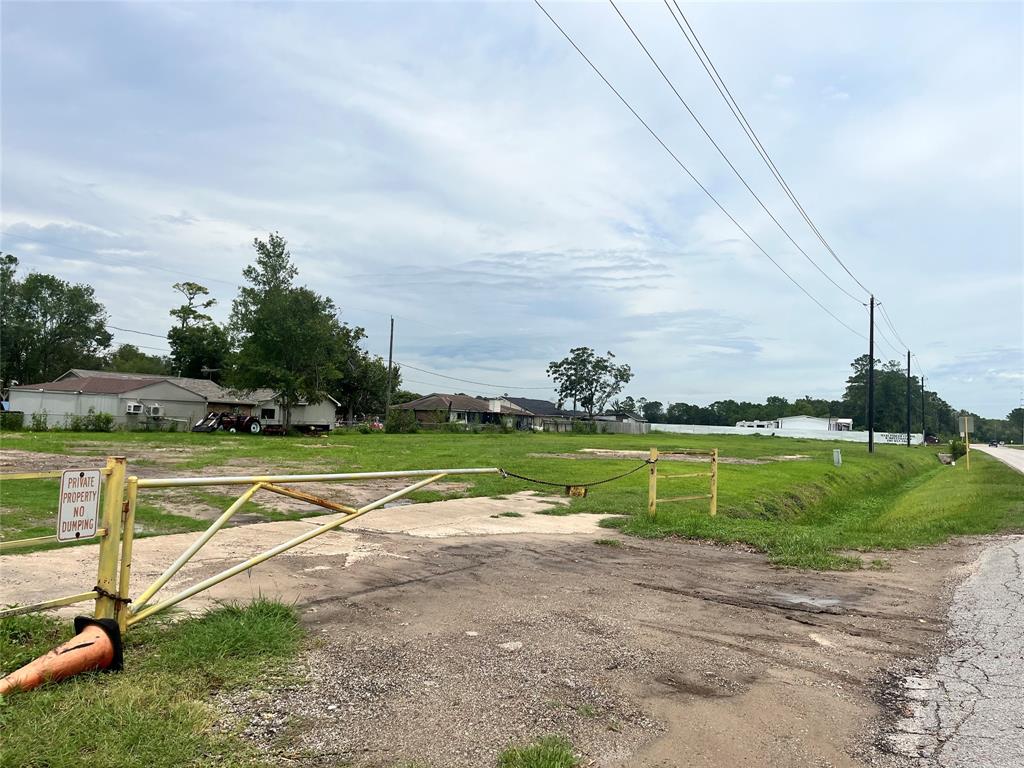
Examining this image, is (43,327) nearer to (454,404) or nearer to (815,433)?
(454,404)

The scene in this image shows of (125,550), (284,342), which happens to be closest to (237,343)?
(284,342)

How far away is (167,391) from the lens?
55250 mm

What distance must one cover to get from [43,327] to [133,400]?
29.5 meters

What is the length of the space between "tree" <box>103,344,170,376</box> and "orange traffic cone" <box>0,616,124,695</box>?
289ft

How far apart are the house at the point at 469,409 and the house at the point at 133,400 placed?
2790 cm

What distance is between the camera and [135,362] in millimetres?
86188

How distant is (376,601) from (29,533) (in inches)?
217

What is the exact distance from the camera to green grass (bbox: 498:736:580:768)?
3.28 m

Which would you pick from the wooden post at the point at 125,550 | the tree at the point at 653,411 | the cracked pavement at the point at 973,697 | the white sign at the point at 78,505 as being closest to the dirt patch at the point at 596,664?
the cracked pavement at the point at 973,697

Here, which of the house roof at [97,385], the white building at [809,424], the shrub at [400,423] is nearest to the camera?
the house roof at [97,385]

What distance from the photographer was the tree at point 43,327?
227 feet

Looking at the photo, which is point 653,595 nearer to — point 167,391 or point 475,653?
point 475,653

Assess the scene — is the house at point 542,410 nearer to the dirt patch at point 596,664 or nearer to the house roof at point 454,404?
the house roof at point 454,404

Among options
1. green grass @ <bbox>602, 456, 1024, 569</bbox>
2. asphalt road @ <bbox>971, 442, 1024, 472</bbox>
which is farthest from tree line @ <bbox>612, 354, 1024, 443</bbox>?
green grass @ <bbox>602, 456, 1024, 569</bbox>
